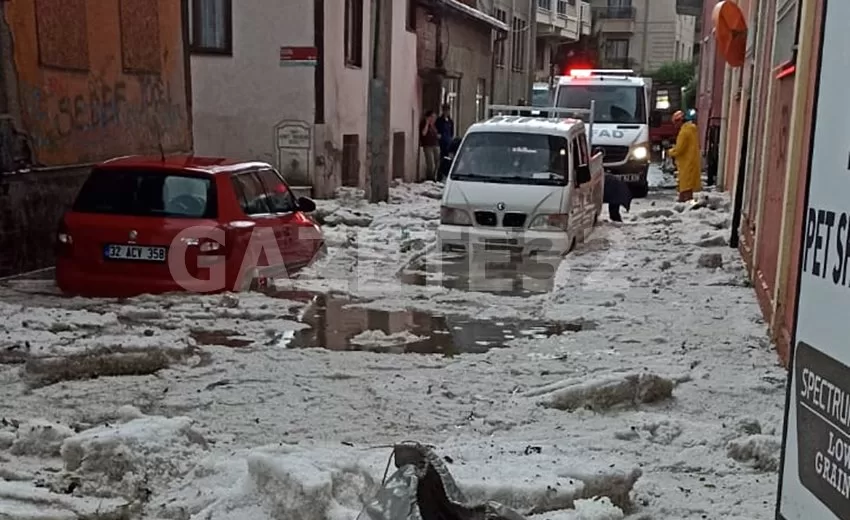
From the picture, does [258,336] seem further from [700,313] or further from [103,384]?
[700,313]

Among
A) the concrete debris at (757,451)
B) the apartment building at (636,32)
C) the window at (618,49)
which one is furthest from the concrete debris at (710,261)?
the window at (618,49)

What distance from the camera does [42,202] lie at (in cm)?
1067

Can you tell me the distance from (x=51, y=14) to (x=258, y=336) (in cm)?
553

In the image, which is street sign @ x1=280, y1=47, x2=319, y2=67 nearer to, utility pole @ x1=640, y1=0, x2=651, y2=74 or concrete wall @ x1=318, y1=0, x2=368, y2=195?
concrete wall @ x1=318, y1=0, x2=368, y2=195

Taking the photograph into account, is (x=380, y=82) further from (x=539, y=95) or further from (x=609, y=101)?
(x=539, y=95)

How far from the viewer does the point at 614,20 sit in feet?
209

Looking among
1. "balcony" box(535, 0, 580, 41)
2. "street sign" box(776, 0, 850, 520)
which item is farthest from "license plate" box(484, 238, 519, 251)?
"balcony" box(535, 0, 580, 41)

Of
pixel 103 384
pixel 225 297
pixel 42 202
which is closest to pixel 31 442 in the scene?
pixel 103 384

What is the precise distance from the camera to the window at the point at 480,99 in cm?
3431

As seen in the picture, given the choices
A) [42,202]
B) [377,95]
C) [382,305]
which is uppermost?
[377,95]

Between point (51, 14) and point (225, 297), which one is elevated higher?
point (51, 14)

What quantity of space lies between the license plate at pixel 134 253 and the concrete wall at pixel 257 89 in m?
10.5

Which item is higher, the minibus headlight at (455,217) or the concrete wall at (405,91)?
the concrete wall at (405,91)

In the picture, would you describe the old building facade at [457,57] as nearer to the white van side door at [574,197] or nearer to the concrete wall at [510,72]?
the concrete wall at [510,72]
